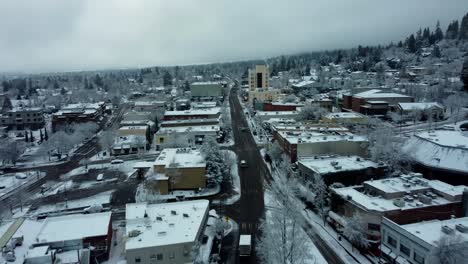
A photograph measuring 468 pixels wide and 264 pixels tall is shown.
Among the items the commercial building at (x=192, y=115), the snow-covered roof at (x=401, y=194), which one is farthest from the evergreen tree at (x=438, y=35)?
the snow-covered roof at (x=401, y=194)

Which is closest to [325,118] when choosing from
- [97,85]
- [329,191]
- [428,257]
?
[329,191]

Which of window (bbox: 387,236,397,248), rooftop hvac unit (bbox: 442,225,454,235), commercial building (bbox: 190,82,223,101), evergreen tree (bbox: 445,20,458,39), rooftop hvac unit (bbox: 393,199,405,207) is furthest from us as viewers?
evergreen tree (bbox: 445,20,458,39)

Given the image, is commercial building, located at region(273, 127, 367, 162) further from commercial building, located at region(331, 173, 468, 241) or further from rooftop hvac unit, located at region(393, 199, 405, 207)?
rooftop hvac unit, located at region(393, 199, 405, 207)

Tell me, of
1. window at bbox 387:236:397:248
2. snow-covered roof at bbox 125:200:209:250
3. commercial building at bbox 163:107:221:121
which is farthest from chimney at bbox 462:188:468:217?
commercial building at bbox 163:107:221:121

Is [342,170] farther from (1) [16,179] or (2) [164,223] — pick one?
(1) [16,179]

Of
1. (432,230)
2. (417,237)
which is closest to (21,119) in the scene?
(417,237)

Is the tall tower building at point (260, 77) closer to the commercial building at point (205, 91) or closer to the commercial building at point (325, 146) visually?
the commercial building at point (205, 91)

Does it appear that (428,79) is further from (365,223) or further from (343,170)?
(365,223)
